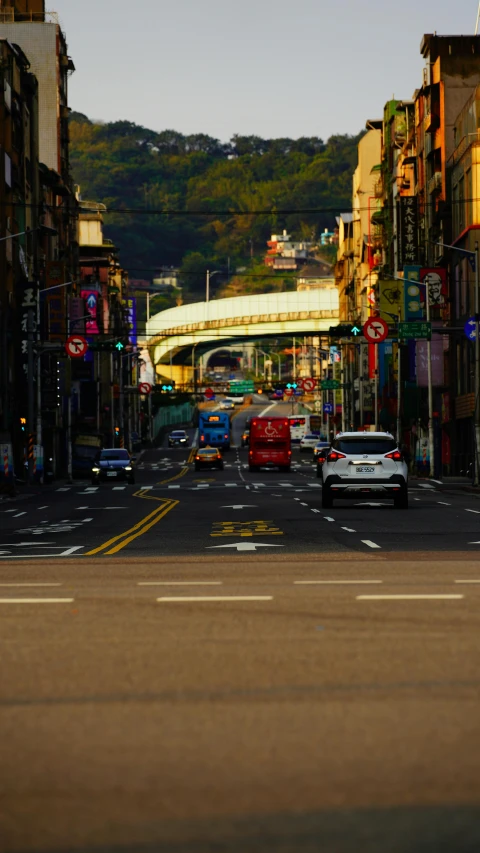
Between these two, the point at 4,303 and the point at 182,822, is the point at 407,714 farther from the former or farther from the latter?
the point at 4,303

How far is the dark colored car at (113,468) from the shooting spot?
257 ft

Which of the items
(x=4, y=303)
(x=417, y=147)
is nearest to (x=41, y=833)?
(x=4, y=303)

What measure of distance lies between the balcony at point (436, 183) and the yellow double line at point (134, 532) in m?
49.2

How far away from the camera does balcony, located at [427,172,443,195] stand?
93812 mm

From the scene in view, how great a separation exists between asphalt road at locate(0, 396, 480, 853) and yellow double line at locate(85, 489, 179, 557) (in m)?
3.43

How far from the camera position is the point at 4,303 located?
291 ft

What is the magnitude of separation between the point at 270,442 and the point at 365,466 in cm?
5910

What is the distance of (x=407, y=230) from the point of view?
106188 millimetres

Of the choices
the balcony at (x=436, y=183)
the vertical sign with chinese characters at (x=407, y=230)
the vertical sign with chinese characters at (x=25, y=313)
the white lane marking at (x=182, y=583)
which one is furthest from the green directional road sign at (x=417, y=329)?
the white lane marking at (x=182, y=583)

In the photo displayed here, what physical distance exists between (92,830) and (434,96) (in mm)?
93078

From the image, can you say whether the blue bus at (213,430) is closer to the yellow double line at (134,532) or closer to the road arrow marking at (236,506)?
the yellow double line at (134,532)

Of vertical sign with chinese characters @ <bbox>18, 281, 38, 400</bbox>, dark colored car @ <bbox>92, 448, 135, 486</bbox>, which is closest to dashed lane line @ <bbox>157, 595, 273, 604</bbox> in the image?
dark colored car @ <bbox>92, 448, 135, 486</bbox>

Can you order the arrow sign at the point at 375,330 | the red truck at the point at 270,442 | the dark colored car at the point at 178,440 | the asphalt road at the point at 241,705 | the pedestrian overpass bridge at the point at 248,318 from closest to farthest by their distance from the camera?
the asphalt road at the point at 241,705 → the arrow sign at the point at 375,330 → the red truck at the point at 270,442 → the pedestrian overpass bridge at the point at 248,318 → the dark colored car at the point at 178,440

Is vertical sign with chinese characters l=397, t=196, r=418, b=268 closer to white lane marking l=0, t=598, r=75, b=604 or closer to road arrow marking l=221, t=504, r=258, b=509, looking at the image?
road arrow marking l=221, t=504, r=258, b=509
